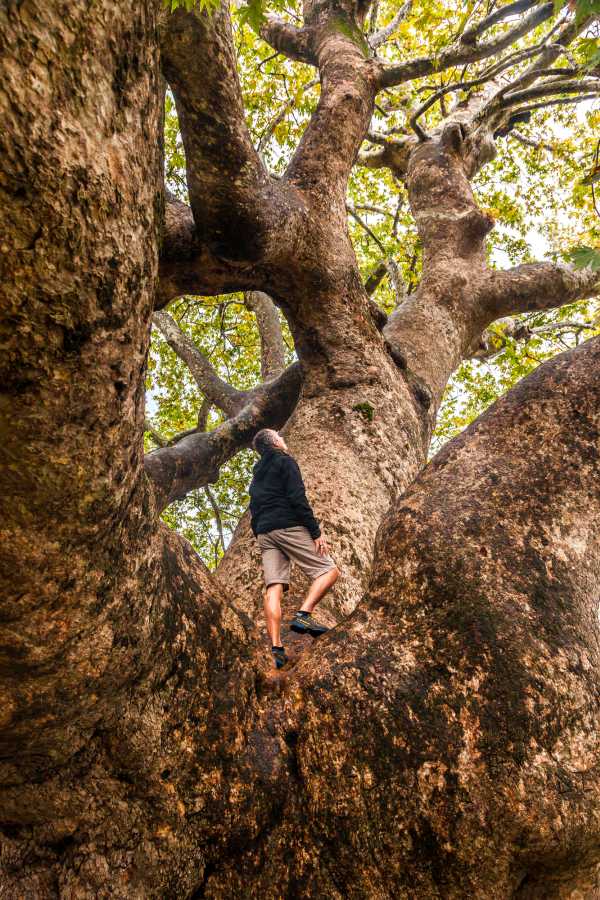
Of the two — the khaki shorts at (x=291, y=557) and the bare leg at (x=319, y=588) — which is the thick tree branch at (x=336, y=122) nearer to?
the khaki shorts at (x=291, y=557)

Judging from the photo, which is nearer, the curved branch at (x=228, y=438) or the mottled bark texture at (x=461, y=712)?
the mottled bark texture at (x=461, y=712)

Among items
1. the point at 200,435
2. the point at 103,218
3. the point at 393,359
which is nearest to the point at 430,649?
the point at 103,218

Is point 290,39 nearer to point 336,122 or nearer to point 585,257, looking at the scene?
point 336,122

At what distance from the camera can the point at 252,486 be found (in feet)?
11.5

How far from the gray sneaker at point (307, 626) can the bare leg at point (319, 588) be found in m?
0.10

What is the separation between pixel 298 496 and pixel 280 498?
165mm

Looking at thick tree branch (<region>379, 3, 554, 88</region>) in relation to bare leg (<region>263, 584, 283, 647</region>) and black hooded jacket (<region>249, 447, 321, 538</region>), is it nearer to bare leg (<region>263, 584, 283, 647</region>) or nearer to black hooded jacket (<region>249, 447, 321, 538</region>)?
black hooded jacket (<region>249, 447, 321, 538</region>)

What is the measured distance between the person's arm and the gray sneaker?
1.73 feet

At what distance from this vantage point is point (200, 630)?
1.86 meters

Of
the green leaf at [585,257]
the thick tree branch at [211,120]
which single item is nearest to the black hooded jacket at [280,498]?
the thick tree branch at [211,120]

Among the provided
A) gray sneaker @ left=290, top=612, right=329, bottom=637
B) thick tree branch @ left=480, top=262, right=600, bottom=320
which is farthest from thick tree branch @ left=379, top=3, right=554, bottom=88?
gray sneaker @ left=290, top=612, right=329, bottom=637

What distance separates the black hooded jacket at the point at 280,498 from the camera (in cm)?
307

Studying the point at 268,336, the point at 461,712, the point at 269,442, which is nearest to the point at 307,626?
the point at 461,712

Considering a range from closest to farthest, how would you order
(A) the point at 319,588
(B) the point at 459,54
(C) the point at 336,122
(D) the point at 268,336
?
(A) the point at 319,588
(C) the point at 336,122
(B) the point at 459,54
(D) the point at 268,336
